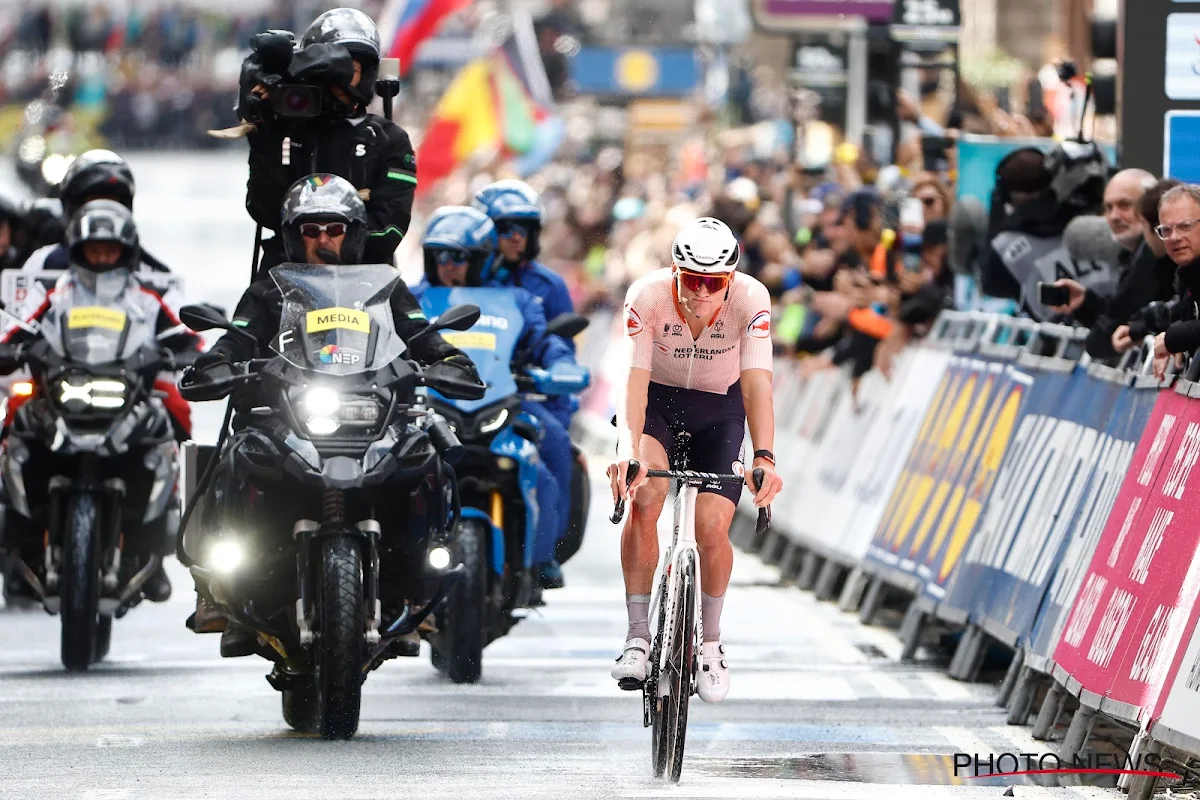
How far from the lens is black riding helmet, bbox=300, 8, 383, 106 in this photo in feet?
40.5

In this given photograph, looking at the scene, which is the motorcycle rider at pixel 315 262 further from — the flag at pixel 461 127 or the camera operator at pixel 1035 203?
the flag at pixel 461 127

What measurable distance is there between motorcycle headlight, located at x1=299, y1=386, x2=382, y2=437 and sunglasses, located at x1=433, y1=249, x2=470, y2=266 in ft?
9.75

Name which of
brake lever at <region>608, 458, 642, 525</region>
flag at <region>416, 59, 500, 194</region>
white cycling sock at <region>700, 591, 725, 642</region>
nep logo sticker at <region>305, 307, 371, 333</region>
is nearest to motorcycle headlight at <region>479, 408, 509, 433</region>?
nep logo sticker at <region>305, 307, 371, 333</region>

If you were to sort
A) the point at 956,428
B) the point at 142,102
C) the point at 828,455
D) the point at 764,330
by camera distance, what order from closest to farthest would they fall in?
1. the point at 764,330
2. the point at 956,428
3. the point at 828,455
4. the point at 142,102

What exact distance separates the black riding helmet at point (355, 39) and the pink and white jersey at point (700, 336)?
2192 mm

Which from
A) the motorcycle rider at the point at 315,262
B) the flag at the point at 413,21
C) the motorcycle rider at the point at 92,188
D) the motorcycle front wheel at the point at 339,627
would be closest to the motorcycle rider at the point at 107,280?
the motorcycle rider at the point at 92,188

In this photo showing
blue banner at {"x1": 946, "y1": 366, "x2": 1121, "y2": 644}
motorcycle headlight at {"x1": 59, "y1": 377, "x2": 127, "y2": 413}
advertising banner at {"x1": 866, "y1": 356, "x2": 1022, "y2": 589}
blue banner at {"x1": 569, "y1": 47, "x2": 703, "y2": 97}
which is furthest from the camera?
blue banner at {"x1": 569, "y1": 47, "x2": 703, "y2": 97}

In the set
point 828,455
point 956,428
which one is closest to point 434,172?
point 828,455

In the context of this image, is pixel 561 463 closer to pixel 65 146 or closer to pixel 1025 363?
pixel 1025 363

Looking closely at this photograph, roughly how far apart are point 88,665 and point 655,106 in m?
32.1

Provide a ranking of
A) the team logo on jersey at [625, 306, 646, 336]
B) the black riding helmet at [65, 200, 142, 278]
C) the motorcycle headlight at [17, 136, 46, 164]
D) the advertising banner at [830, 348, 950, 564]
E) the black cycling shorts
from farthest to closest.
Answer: the motorcycle headlight at [17, 136, 46, 164] < the advertising banner at [830, 348, 950, 564] < the black riding helmet at [65, 200, 142, 278] < the black cycling shorts < the team logo on jersey at [625, 306, 646, 336]

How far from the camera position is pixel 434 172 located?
3812 cm

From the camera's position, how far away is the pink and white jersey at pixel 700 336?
10680mm

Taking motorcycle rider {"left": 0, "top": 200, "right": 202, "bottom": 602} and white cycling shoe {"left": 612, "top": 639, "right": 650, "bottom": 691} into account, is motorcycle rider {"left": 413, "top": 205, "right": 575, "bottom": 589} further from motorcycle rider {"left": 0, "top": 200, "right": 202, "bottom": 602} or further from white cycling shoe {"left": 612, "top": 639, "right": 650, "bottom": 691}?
white cycling shoe {"left": 612, "top": 639, "right": 650, "bottom": 691}
